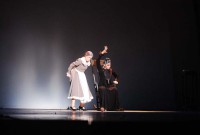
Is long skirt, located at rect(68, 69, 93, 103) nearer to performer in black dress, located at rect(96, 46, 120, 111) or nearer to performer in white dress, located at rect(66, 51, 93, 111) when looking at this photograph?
performer in white dress, located at rect(66, 51, 93, 111)

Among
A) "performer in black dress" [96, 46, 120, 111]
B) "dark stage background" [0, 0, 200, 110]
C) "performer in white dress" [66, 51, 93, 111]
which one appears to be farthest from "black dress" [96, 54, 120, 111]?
"dark stage background" [0, 0, 200, 110]

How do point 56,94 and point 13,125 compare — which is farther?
point 56,94

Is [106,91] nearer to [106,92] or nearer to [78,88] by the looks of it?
[106,92]

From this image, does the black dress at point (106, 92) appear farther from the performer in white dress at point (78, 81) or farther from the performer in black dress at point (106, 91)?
Result: the performer in white dress at point (78, 81)

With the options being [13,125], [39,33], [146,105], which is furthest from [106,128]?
[39,33]

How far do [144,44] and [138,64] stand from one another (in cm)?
46

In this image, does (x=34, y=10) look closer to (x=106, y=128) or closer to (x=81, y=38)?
(x=81, y=38)

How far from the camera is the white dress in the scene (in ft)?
17.8

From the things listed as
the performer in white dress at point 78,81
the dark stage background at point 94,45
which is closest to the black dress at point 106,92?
the performer in white dress at point 78,81

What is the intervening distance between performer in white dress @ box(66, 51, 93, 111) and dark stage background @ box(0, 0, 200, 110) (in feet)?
2.41

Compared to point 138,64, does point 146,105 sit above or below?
below

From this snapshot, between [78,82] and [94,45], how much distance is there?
3.72 feet

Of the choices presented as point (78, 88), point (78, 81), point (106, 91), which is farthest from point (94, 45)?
point (106, 91)

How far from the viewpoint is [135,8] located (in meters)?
6.28
